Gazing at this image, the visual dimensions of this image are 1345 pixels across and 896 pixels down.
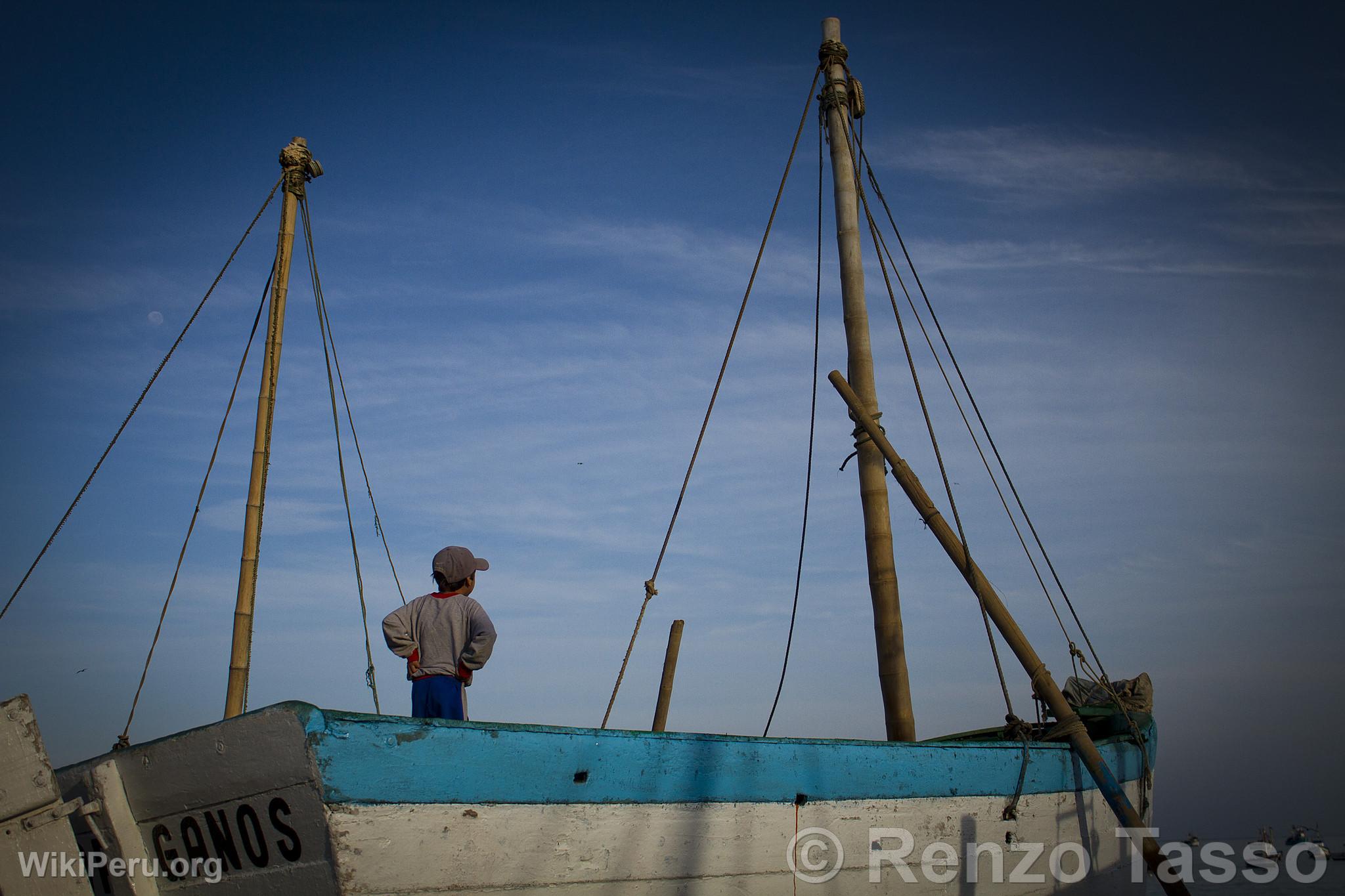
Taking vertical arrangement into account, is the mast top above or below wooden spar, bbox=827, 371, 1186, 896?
above

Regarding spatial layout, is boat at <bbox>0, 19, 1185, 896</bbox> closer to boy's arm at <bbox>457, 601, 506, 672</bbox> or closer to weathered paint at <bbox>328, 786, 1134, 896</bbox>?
weathered paint at <bbox>328, 786, 1134, 896</bbox>

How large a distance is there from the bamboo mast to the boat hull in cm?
629

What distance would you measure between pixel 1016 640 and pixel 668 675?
358 cm

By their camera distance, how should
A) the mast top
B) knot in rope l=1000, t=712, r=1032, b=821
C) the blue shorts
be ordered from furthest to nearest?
the mast top < knot in rope l=1000, t=712, r=1032, b=821 < the blue shorts

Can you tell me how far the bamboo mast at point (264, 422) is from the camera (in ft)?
35.6

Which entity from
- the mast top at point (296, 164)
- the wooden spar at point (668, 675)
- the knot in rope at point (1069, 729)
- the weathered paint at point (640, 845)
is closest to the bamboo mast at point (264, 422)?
the mast top at point (296, 164)

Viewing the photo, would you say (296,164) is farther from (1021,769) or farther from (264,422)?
(1021,769)

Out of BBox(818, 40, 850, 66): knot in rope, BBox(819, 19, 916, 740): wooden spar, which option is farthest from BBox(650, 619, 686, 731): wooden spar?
BBox(818, 40, 850, 66): knot in rope

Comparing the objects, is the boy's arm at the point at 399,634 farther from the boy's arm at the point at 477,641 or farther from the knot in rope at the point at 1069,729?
the knot in rope at the point at 1069,729

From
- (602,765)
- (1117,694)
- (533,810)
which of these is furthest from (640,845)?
(1117,694)

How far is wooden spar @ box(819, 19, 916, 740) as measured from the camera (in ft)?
29.2

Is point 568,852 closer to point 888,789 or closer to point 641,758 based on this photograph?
point 641,758

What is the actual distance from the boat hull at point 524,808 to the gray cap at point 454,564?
155 centimetres

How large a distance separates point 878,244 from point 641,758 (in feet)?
26.0
